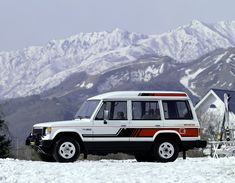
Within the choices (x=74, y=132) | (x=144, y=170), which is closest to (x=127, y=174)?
(x=144, y=170)

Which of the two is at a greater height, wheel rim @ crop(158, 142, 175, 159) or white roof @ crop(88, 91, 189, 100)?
white roof @ crop(88, 91, 189, 100)

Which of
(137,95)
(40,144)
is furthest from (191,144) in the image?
(40,144)

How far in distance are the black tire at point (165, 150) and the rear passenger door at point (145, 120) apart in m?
0.34

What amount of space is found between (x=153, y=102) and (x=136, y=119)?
768 mm

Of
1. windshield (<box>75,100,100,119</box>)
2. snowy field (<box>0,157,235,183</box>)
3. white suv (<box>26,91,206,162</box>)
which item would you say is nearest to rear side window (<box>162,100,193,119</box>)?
white suv (<box>26,91,206,162</box>)

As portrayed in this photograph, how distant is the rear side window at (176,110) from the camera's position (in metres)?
18.8

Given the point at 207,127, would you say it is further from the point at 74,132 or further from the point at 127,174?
the point at 127,174

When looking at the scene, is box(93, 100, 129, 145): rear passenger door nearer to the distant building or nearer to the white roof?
the white roof

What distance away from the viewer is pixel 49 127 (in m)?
17.7

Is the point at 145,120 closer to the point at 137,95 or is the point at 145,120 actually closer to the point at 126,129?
the point at 126,129

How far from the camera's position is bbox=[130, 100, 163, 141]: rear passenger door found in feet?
60.1

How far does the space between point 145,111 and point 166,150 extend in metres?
1.33

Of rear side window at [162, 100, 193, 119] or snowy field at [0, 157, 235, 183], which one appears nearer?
snowy field at [0, 157, 235, 183]

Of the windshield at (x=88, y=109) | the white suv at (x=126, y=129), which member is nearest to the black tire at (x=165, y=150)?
the white suv at (x=126, y=129)
